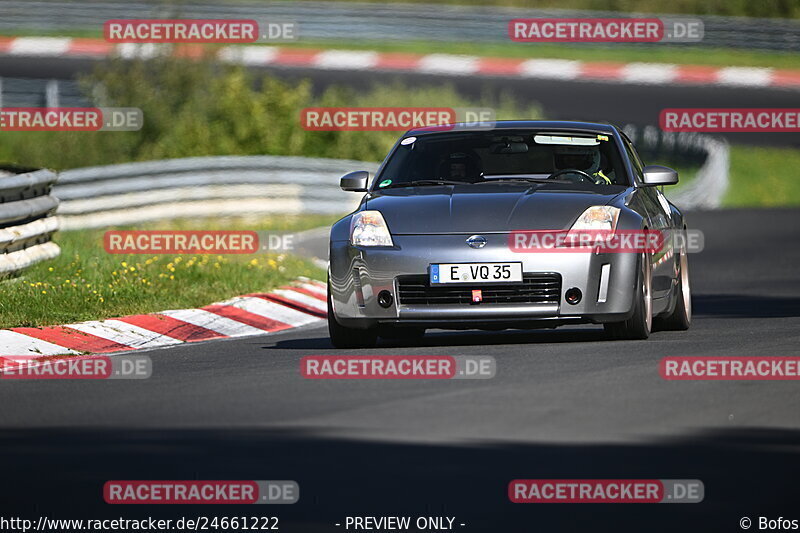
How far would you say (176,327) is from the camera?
478 inches

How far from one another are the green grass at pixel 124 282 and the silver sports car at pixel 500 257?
2.40 meters

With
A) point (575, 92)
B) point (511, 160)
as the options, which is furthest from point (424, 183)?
point (575, 92)

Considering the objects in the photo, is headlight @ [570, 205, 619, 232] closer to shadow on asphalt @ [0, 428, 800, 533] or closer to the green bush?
shadow on asphalt @ [0, 428, 800, 533]

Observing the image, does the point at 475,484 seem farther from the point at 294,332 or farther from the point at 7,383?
the point at 294,332

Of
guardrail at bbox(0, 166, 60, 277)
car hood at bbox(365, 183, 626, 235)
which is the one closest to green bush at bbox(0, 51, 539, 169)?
guardrail at bbox(0, 166, 60, 277)

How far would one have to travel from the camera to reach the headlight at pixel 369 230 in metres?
10.2

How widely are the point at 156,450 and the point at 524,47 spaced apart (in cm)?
3554

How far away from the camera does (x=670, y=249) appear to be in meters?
11.2

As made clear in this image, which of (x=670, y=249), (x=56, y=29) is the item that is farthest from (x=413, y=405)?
(x=56, y=29)

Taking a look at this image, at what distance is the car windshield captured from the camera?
11094mm

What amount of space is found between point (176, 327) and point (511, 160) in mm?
2762

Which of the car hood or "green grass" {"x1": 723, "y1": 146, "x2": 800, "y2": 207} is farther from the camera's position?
"green grass" {"x1": 723, "y1": 146, "x2": 800, "y2": 207}

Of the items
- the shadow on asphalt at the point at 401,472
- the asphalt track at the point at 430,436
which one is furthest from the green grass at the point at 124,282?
the shadow on asphalt at the point at 401,472

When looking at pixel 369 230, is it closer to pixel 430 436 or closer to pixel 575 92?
pixel 430 436
